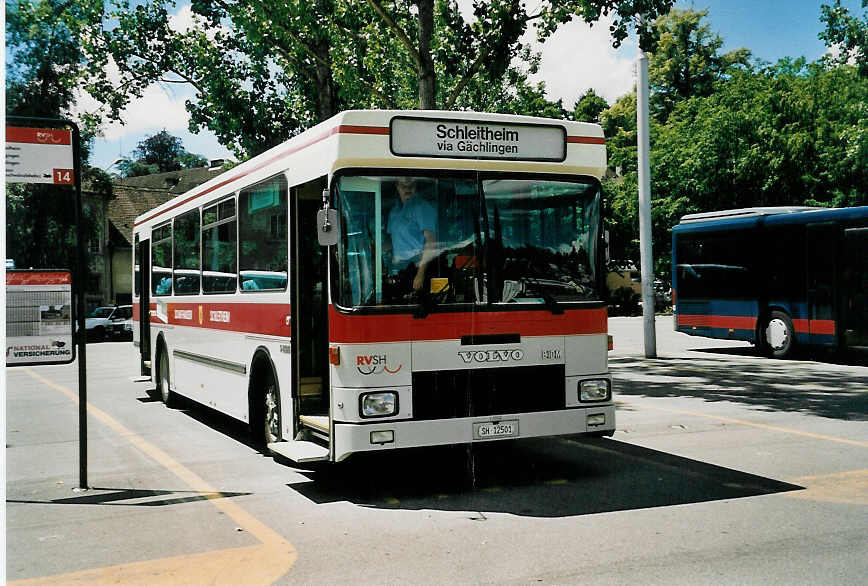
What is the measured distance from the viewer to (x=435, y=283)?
7875mm

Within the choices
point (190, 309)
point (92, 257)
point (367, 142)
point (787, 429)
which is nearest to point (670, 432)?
point (787, 429)

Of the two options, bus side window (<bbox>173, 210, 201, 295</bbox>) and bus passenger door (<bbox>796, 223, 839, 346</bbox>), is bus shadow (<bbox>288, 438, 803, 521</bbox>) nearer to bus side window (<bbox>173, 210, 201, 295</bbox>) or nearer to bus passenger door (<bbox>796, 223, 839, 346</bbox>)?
bus side window (<bbox>173, 210, 201, 295</bbox>)

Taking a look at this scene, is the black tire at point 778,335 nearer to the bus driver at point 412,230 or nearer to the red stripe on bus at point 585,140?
the red stripe on bus at point 585,140

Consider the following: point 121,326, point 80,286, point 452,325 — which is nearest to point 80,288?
point 80,286

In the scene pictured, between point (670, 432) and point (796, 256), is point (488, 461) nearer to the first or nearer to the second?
point (670, 432)

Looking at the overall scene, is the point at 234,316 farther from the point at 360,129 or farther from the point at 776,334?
the point at 776,334

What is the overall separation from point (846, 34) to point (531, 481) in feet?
113

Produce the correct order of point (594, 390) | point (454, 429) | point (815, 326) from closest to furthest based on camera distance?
point (454, 429) < point (594, 390) < point (815, 326)

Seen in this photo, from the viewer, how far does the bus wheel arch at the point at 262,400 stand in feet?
31.3

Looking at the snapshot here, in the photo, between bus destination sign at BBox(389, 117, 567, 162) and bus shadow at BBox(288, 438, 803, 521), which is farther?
bus destination sign at BBox(389, 117, 567, 162)

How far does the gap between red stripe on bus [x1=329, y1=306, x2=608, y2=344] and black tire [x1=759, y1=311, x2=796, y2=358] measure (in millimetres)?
13138

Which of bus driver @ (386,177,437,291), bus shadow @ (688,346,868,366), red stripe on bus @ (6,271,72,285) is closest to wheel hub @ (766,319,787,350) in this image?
bus shadow @ (688,346,868,366)

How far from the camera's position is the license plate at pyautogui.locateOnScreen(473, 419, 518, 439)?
7.79 meters

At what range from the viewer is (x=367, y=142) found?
7.77 meters
